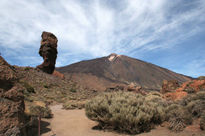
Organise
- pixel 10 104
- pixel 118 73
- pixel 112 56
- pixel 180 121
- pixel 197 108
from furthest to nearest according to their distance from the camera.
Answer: pixel 112 56 < pixel 118 73 < pixel 197 108 < pixel 180 121 < pixel 10 104

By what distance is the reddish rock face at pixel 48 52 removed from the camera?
1137 inches

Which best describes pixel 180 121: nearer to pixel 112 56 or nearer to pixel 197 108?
pixel 197 108

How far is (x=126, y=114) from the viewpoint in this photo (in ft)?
15.8

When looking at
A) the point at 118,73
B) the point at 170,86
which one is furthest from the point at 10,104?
the point at 118,73

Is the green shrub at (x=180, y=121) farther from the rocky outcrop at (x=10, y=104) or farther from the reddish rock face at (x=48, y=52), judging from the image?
the reddish rock face at (x=48, y=52)

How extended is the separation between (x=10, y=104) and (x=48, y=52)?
26675 mm

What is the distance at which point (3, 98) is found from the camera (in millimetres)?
3881

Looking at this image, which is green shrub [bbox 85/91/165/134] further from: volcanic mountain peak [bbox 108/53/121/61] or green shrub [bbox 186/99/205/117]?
volcanic mountain peak [bbox 108/53/121/61]

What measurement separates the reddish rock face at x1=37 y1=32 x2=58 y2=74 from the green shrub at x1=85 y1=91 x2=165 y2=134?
25.7m

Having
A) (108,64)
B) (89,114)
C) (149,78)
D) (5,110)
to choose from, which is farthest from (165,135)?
(108,64)

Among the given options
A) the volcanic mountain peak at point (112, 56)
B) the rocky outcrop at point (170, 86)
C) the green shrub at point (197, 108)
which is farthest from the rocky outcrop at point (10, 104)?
the volcanic mountain peak at point (112, 56)

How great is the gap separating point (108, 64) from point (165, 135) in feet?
426

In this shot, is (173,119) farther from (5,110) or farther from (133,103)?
(5,110)

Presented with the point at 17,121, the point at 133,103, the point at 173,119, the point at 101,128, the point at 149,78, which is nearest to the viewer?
the point at 17,121
